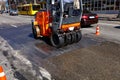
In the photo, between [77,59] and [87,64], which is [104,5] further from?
[87,64]

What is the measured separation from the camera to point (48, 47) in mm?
10812

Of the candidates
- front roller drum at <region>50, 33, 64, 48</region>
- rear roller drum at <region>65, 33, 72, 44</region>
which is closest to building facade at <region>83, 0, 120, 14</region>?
rear roller drum at <region>65, 33, 72, 44</region>

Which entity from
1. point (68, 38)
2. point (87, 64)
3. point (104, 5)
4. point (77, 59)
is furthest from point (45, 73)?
point (104, 5)

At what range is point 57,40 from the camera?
10.5 meters

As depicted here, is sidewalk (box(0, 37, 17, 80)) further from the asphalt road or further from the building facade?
the building facade

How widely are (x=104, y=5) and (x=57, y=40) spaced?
31.9 meters

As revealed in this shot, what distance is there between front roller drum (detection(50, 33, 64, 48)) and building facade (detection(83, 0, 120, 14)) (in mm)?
29066

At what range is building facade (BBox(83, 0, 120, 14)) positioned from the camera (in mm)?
38253

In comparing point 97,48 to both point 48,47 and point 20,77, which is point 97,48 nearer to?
point 48,47

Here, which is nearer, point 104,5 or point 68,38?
point 68,38

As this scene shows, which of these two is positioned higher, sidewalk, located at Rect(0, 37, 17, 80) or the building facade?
the building facade

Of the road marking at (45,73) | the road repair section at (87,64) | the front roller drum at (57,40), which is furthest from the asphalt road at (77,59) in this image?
the front roller drum at (57,40)

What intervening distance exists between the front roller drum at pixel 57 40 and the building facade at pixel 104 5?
29.1 m

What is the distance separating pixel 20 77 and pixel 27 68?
886 mm
